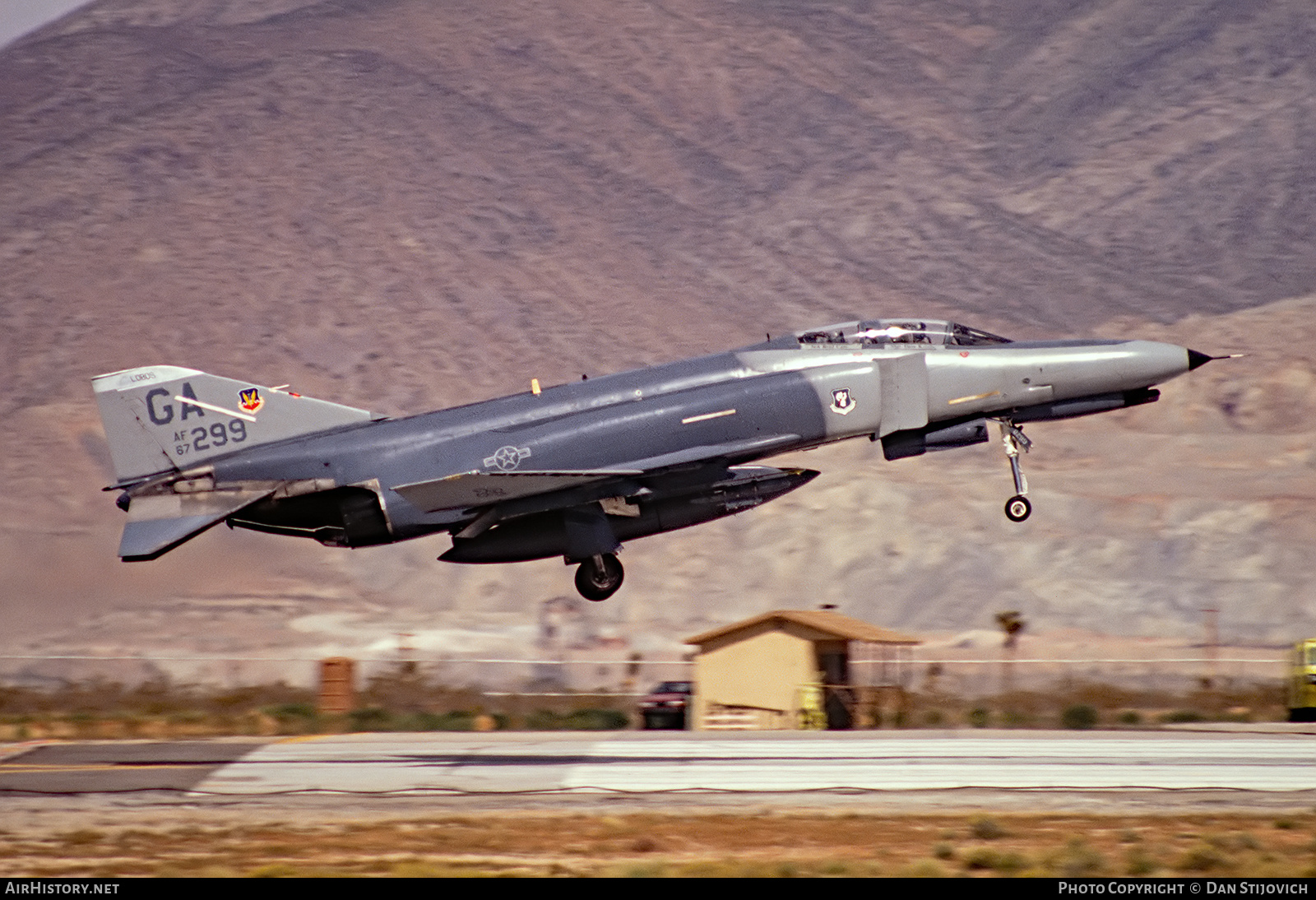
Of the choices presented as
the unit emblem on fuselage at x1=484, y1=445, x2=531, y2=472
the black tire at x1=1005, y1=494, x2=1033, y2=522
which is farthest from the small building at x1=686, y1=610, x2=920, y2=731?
the unit emblem on fuselage at x1=484, y1=445, x2=531, y2=472

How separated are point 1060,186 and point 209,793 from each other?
80.3m

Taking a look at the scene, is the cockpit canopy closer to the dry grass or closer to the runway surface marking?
the runway surface marking

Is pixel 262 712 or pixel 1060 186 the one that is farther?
pixel 1060 186

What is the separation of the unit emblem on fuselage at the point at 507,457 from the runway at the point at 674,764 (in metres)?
4.45

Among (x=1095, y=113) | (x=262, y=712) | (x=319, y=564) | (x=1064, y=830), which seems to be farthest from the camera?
(x=1095, y=113)

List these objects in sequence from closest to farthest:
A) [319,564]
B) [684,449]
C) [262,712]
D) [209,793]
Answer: [209,793]
[684,449]
[262,712]
[319,564]

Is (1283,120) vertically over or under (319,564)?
over

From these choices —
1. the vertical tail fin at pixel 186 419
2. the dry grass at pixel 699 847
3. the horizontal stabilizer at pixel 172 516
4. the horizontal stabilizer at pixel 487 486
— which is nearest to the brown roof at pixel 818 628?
the horizontal stabilizer at pixel 487 486

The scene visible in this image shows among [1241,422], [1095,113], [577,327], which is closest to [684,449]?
[1241,422]

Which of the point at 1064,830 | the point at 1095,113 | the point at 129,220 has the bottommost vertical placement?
the point at 1064,830

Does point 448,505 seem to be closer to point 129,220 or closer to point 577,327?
point 577,327

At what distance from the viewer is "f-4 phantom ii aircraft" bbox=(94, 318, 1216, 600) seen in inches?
951

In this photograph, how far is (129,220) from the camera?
83.2m

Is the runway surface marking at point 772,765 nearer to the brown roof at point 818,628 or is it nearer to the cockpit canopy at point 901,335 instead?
the brown roof at point 818,628
